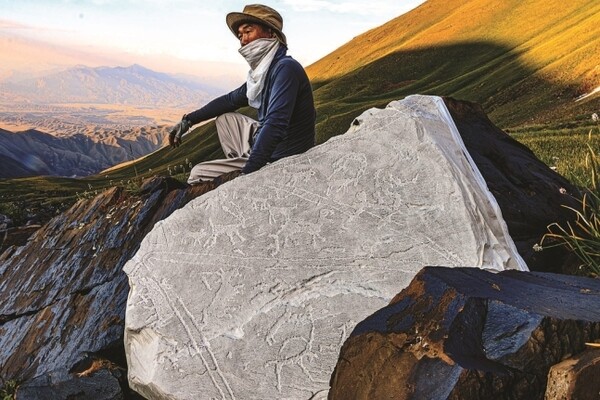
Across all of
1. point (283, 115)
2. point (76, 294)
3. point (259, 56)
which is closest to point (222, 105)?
point (259, 56)

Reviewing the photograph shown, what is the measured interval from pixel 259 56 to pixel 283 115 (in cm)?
100

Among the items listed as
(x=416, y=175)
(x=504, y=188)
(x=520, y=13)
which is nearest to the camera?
(x=416, y=175)

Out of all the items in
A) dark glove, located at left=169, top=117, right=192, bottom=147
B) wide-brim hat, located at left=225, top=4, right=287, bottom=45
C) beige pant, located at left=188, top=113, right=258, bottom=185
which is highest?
wide-brim hat, located at left=225, top=4, right=287, bottom=45

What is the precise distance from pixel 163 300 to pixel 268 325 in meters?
1.20

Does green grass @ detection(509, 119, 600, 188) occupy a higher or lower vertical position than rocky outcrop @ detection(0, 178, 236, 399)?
lower

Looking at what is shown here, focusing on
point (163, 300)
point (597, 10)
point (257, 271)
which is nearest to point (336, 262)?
point (257, 271)

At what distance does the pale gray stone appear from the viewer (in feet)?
19.4

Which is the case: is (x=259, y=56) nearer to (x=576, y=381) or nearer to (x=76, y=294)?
(x=76, y=294)

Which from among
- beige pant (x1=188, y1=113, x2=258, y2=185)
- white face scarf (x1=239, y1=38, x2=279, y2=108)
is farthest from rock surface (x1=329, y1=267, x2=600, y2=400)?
beige pant (x1=188, y1=113, x2=258, y2=185)

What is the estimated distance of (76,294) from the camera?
899cm

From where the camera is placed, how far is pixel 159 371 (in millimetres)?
6043

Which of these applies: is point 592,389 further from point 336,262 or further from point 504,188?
point 504,188

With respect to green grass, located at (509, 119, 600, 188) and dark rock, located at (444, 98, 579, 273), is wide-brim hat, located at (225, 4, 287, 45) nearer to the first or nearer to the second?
dark rock, located at (444, 98, 579, 273)

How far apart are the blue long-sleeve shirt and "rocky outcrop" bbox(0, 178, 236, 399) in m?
1.50
